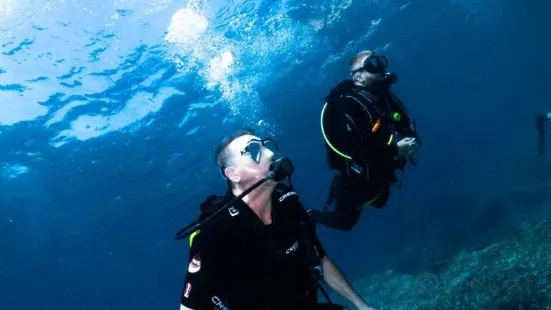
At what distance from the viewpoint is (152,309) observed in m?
138

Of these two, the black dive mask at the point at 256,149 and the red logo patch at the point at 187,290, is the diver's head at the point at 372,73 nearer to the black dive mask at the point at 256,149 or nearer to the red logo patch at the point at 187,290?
the black dive mask at the point at 256,149

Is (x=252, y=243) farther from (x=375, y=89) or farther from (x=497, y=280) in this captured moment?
(x=497, y=280)

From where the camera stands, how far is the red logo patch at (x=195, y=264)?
2.94 metres

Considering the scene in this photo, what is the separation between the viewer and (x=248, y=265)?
10.0 feet

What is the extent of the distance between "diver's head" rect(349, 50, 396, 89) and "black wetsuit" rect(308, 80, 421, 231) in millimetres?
140

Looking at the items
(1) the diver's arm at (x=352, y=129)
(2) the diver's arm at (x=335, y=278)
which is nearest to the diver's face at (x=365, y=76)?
(1) the diver's arm at (x=352, y=129)

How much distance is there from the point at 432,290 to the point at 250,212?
37.1 ft

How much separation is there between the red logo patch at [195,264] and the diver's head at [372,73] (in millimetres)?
3611

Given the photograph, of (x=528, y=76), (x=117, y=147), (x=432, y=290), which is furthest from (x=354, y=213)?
(x=528, y=76)

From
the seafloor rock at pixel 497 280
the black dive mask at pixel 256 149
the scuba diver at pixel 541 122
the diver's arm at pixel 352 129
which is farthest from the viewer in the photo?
the scuba diver at pixel 541 122

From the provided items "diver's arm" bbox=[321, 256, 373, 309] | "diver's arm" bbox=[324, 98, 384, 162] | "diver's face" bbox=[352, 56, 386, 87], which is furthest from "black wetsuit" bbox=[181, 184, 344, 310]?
"diver's face" bbox=[352, 56, 386, 87]

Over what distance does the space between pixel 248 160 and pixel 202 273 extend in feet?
4.02

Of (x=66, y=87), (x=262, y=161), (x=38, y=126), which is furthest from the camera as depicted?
(x=38, y=126)

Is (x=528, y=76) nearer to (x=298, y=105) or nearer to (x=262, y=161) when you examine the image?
(x=298, y=105)
